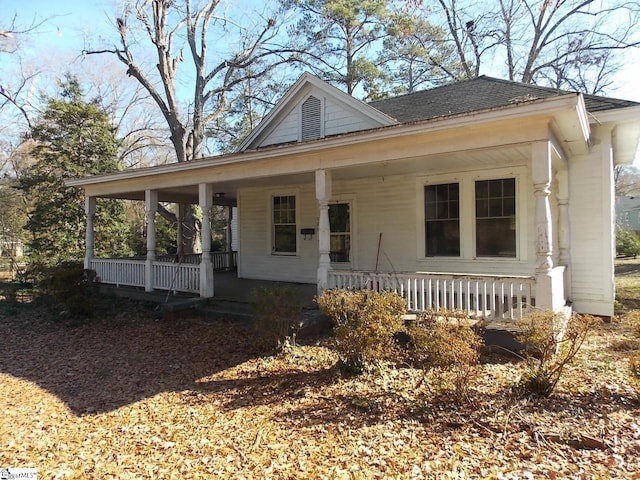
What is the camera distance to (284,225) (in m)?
11.4

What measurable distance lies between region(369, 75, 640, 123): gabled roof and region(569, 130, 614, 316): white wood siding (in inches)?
39.6

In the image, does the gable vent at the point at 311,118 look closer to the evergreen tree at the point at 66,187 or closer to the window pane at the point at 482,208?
the window pane at the point at 482,208

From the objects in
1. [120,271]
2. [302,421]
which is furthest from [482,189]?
[120,271]

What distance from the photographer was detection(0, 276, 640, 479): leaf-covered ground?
3.16 metres

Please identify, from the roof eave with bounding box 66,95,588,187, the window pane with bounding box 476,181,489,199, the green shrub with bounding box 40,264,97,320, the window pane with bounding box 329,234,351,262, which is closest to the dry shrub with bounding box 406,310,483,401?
the roof eave with bounding box 66,95,588,187

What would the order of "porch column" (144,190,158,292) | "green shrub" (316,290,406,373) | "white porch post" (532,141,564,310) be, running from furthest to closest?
"porch column" (144,190,158,292) < "white porch post" (532,141,564,310) < "green shrub" (316,290,406,373)

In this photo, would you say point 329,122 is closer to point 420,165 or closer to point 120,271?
point 420,165

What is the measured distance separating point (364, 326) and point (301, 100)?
7.97 metres

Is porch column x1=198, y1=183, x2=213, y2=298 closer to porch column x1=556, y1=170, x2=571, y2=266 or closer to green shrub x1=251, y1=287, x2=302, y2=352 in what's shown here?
green shrub x1=251, y1=287, x2=302, y2=352

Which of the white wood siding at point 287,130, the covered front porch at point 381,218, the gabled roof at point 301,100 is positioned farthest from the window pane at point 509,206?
the white wood siding at point 287,130

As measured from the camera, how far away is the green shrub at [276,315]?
596cm

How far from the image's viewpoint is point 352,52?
20.5 m

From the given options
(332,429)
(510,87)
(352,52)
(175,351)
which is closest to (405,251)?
(510,87)

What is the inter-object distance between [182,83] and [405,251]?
50.9ft
